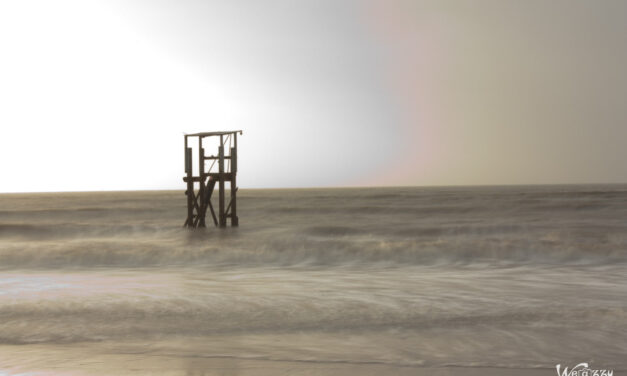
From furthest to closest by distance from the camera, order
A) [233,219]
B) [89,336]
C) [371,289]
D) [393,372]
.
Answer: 1. [233,219]
2. [371,289]
3. [89,336]
4. [393,372]

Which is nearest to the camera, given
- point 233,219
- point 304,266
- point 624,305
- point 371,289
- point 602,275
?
point 624,305

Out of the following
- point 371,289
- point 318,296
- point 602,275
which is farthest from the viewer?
point 602,275

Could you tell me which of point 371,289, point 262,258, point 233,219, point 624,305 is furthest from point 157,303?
point 233,219

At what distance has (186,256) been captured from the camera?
2000 centimetres

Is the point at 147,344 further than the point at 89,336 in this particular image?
No

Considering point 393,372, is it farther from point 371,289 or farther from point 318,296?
point 371,289

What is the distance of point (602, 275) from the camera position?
45.8 feet

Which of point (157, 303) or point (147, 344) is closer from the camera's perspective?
point (147, 344)

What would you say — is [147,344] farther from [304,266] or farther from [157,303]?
[304,266]

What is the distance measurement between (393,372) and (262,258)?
1424cm

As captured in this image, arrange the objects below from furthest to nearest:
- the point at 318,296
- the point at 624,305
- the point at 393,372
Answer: the point at 318,296, the point at 624,305, the point at 393,372

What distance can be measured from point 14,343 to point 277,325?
3.19 m

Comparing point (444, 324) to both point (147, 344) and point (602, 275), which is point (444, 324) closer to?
point (147, 344)

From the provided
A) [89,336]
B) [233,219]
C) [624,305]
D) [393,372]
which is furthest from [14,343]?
[233,219]
